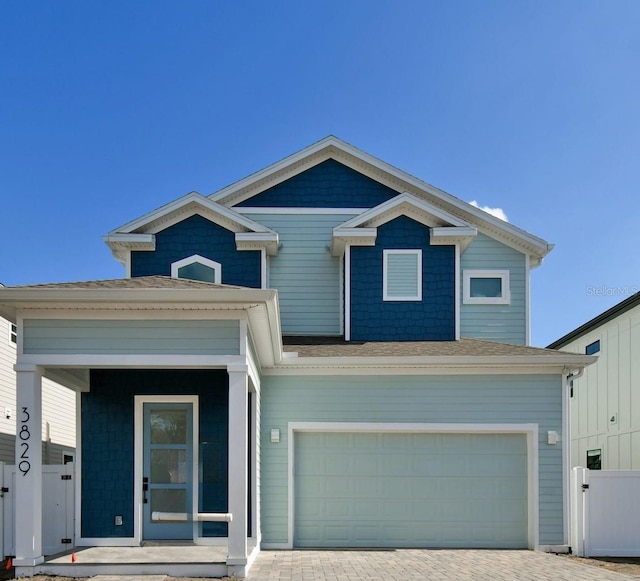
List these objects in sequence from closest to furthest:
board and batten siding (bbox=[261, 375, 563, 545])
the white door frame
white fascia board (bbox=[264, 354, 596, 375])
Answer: the white door frame < white fascia board (bbox=[264, 354, 596, 375]) < board and batten siding (bbox=[261, 375, 563, 545])

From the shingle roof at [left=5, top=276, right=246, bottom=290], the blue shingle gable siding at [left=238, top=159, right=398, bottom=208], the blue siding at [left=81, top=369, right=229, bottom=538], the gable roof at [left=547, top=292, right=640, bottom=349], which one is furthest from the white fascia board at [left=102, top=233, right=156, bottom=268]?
the gable roof at [left=547, top=292, right=640, bottom=349]

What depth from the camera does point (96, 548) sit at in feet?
32.1

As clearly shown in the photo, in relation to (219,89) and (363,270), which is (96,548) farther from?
(219,89)

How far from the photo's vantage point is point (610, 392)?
55.9 ft

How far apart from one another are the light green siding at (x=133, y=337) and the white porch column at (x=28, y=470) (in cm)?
40

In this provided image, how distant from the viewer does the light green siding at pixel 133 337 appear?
7.89 m

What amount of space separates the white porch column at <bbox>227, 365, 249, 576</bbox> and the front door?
9.13ft

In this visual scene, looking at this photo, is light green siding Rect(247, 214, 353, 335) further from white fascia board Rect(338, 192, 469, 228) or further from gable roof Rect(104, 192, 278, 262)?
white fascia board Rect(338, 192, 469, 228)

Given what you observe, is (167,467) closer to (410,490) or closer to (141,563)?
(141,563)

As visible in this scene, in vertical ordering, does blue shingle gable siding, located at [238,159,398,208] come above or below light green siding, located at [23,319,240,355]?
above

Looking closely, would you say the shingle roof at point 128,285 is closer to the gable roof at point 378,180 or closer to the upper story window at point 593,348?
the gable roof at point 378,180

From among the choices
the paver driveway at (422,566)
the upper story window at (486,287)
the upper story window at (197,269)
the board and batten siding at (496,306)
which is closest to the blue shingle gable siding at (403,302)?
the board and batten siding at (496,306)

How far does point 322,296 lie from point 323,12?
533cm

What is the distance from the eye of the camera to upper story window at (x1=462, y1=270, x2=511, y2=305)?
1359cm
